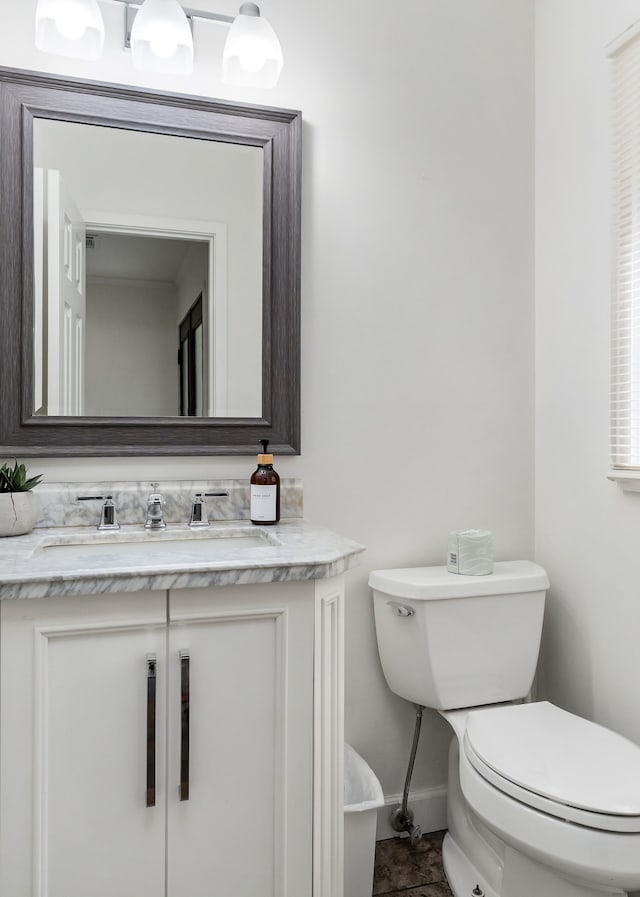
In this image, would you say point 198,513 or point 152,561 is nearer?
point 152,561

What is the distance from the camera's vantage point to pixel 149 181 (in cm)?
157

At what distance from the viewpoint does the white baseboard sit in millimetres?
1758

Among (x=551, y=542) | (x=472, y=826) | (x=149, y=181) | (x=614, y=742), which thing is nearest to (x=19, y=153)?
(x=149, y=181)

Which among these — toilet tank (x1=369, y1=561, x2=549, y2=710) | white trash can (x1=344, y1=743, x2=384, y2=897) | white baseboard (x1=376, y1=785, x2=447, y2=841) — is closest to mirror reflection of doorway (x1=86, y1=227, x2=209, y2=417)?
toilet tank (x1=369, y1=561, x2=549, y2=710)

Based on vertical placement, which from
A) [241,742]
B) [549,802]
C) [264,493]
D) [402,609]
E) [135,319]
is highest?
[135,319]

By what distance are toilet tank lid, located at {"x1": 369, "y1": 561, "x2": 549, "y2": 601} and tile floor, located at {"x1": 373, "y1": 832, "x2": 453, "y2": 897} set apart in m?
0.70

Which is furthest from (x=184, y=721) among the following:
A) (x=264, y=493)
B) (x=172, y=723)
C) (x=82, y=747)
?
(x=264, y=493)

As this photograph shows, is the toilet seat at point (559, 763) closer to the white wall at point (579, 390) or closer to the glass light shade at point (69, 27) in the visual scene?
the white wall at point (579, 390)

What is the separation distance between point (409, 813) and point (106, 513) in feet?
3.80

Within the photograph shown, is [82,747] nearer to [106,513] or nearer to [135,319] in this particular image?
[106,513]

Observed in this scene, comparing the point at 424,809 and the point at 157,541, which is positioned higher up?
the point at 157,541

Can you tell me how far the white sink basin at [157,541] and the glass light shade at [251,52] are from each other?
3.57ft

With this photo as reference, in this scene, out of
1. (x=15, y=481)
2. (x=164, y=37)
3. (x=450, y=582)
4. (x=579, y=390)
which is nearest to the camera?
(x=15, y=481)

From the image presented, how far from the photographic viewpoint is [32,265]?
1485mm
